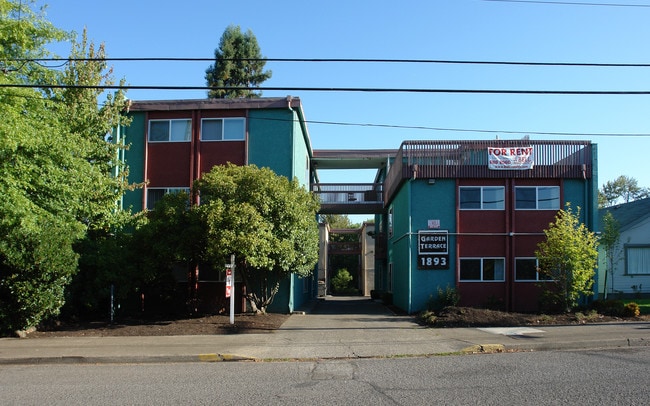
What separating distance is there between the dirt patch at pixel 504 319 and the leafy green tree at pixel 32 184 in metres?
11.1

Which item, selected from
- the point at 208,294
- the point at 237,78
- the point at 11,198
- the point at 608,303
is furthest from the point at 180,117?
the point at 237,78

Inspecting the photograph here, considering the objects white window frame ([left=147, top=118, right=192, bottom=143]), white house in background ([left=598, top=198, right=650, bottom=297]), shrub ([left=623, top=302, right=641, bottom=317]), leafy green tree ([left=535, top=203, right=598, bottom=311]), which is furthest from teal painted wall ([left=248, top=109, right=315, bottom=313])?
white house in background ([left=598, top=198, right=650, bottom=297])

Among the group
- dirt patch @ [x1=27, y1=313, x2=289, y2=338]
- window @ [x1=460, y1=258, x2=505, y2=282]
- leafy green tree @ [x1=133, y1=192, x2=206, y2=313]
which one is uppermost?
leafy green tree @ [x1=133, y1=192, x2=206, y2=313]

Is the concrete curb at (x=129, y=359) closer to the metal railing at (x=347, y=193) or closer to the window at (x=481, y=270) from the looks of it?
the window at (x=481, y=270)

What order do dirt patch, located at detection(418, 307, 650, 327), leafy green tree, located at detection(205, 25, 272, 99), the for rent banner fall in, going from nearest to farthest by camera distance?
dirt patch, located at detection(418, 307, 650, 327), the for rent banner, leafy green tree, located at detection(205, 25, 272, 99)

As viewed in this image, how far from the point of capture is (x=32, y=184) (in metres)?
15.6

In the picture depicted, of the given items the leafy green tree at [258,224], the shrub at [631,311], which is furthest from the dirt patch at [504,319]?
the leafy green tree at [258,224]

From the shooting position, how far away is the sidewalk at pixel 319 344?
468 inches

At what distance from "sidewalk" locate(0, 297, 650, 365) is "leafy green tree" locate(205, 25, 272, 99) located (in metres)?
33.2

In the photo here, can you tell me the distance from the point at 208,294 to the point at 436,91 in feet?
43.3

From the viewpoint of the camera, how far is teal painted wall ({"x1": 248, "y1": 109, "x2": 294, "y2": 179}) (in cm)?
2248

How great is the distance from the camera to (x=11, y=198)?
14.0 meters

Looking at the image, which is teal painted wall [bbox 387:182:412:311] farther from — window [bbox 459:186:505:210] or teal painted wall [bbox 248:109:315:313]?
teal painted wall [bbox 248:109:315:313]

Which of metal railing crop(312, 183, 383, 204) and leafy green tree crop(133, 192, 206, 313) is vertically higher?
metal railing crop(312, 183, 383, 204)
